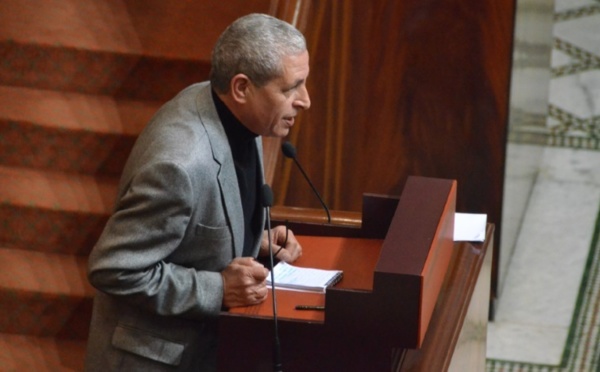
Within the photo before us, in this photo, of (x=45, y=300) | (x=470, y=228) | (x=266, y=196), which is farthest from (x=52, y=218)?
(x=266, y=196)

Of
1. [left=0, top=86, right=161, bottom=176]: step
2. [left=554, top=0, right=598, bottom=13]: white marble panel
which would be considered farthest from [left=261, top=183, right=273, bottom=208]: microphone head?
[left=554, top=0, right=598, bottom=13]: white marble panel

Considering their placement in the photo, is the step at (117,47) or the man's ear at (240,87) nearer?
the man's ear at (240,87)

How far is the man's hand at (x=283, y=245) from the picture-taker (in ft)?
10.1

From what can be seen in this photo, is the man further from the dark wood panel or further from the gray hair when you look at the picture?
the dark wood panel

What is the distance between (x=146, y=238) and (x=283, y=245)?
20.6 inches

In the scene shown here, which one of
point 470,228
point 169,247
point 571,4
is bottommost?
point 571,4

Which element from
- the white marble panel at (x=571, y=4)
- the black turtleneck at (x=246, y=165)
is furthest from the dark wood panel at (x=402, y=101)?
the white marble panel at (x=571, y=4)

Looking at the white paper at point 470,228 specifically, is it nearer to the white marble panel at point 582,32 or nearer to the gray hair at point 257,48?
the gray hair at point 257,48

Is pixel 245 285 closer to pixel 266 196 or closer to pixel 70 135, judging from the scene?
pixel 266 196

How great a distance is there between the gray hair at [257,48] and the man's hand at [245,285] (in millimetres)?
429

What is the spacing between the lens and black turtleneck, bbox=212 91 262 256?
9.52 ft

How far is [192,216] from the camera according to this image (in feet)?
9.13

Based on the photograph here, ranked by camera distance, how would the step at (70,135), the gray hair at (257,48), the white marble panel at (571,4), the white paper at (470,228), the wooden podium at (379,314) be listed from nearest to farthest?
1. the wooden podium at (379,314)
2. the gray hair at (257,48)
3. the white paper at (470,228)
4. the step at (70,135)
5. the white marble panel at (571,4)

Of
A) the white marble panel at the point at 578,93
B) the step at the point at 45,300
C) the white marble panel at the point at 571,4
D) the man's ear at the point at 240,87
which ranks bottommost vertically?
the white marble panel at the point at 578,93
